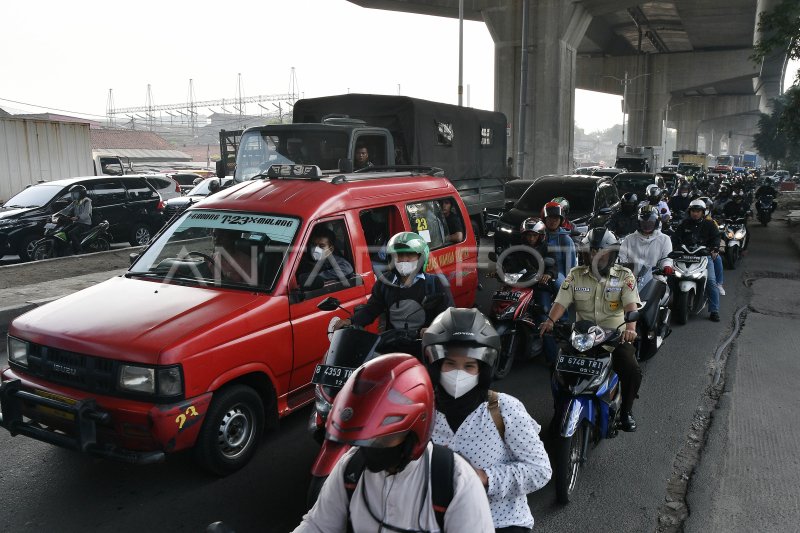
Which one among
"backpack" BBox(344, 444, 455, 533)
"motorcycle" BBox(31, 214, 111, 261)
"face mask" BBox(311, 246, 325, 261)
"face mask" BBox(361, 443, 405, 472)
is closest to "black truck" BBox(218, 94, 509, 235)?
"face mask" BBox(311, 246, 325, 261)

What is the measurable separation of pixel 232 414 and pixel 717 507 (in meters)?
3.34

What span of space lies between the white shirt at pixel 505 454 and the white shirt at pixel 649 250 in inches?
254

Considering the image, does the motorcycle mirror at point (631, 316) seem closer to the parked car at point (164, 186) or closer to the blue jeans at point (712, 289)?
the blue jeans at point (712, 289)

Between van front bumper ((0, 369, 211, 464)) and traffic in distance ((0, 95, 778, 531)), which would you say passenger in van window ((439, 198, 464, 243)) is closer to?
traffic in distance ((0, 95, 778, 531))

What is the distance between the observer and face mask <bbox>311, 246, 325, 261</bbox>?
5402 mm

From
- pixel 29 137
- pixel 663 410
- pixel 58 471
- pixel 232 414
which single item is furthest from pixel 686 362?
pixel 29 137

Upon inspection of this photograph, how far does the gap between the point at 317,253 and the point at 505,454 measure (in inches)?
124

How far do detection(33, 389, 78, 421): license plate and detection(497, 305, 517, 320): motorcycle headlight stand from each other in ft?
14.2

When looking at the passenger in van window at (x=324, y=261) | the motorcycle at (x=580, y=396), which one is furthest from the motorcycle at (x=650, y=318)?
the passenger in van window at (x=324, y=261)

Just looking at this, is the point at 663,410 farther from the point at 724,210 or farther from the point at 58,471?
the point at 724,210

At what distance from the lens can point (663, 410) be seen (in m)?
6.18

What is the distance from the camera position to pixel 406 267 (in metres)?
4.81

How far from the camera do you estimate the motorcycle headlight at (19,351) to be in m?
4.49

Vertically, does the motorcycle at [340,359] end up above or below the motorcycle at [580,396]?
above
